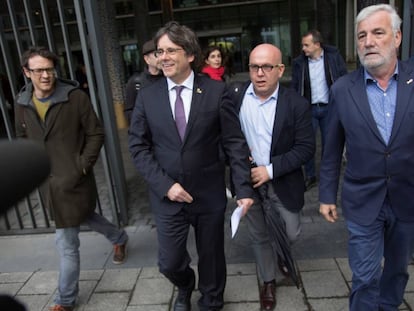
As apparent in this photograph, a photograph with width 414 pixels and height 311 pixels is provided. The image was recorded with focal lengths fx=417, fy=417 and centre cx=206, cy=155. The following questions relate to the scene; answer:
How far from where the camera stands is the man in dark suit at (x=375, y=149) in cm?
227

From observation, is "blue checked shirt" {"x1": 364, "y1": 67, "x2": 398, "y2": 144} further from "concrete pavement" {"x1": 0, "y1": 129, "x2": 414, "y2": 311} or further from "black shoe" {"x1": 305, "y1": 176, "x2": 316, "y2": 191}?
"black shoe" {"x1": 305, "y1": 176, "x2": 316, "y2": 191}

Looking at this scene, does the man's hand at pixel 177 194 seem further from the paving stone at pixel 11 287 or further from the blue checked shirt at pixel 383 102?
the paving stone at pixel 11 287

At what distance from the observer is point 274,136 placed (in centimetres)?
292

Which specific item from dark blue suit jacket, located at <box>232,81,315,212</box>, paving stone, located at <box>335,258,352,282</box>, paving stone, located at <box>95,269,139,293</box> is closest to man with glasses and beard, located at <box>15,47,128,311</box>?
paving stone, located at <box>95,269,139,293</box>

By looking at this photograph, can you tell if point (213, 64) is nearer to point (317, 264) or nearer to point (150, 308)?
point (317, 264)

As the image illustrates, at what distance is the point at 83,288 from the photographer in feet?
11.6

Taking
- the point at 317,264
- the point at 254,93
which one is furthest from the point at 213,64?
the point at 317,264

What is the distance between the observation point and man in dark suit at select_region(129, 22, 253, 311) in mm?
2658

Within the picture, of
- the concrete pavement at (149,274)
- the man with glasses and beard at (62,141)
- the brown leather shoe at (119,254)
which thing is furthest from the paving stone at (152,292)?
the man with glasses and beard at (62,141)

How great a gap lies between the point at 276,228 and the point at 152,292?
1.16 m

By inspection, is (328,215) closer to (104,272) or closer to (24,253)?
(104,272)

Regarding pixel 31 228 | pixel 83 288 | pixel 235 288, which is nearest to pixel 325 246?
pixel 235 288

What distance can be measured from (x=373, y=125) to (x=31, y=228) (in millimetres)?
3895

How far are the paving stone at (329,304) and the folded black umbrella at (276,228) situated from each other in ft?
0.66
